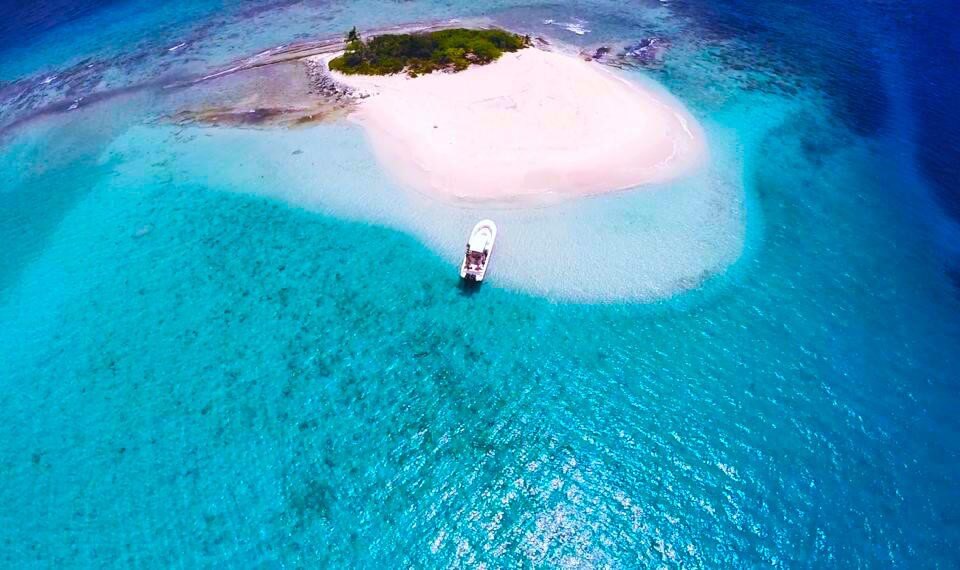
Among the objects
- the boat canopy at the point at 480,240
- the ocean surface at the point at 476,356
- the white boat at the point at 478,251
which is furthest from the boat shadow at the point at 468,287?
the boat canopy at the point at 480,240

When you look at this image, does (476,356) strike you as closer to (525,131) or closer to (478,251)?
(478,251)

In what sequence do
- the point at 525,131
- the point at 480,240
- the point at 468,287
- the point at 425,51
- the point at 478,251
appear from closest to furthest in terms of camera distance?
the point at 468,287 < the point at 478,251 < the point at 480,240 < the point at 525,131 < the point at 425,51

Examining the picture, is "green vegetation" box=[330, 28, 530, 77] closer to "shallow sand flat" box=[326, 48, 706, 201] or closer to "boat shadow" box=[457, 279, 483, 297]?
"shallow sand flat" box=[326, 48, 706, 201]

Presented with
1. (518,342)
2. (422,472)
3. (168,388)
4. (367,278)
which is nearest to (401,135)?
(367,278)

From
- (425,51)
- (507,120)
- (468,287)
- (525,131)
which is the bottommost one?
(468,287)

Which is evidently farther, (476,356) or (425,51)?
(425,51)

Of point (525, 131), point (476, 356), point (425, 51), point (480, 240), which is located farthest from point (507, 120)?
point (476, 356)

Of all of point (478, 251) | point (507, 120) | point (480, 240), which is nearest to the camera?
point (478, 251)
